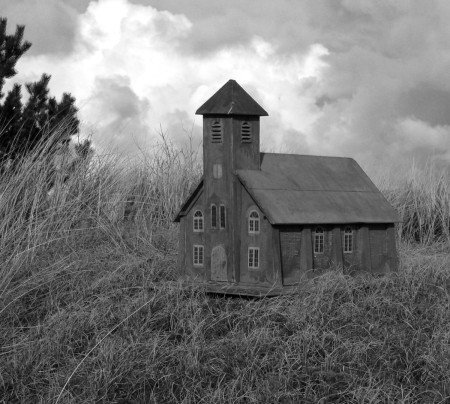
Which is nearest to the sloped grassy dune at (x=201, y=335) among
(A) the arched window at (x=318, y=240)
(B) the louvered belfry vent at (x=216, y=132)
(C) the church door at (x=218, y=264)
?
(C) the church door at (x=218, y=264)

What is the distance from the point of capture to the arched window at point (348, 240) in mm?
8750

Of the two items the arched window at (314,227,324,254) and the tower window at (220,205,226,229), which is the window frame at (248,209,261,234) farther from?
the arched window at (314,227,324,254)

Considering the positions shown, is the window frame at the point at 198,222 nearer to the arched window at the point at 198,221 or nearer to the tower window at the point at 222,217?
the arched window at the point at 198,221

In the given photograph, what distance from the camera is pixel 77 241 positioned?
10.6 m

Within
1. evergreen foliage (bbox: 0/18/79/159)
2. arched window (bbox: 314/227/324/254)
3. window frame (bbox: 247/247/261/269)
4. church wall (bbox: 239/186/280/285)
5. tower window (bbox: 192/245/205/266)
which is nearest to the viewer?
church wall (bbox: 239/186/280/285)

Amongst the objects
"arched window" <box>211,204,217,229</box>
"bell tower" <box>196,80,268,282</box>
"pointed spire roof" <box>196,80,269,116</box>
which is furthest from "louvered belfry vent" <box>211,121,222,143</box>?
"arched window" <box>211,204,217,229</box>

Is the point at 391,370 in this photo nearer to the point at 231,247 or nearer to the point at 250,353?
the point at 250,353

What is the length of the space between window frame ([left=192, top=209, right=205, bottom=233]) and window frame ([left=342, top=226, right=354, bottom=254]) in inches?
64.2

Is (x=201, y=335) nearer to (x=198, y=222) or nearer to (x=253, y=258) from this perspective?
(x=253, y=258)

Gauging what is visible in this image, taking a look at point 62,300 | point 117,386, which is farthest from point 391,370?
point 62,300

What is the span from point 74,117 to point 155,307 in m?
7.26

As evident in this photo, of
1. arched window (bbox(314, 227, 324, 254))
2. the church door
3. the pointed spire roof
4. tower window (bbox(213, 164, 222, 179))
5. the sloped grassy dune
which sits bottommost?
the sloped grassy dune

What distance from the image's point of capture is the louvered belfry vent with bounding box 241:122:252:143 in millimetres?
8258

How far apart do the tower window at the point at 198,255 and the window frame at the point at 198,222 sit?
7.4 inches
